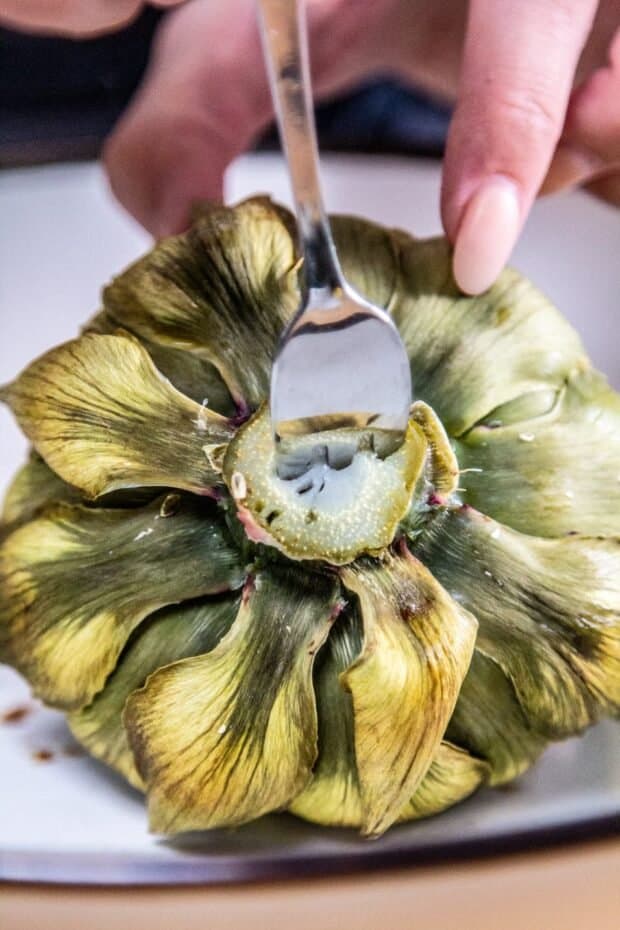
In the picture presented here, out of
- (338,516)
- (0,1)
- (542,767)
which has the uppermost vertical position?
(0,1)

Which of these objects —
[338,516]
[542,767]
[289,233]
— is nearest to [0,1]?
[289,233]

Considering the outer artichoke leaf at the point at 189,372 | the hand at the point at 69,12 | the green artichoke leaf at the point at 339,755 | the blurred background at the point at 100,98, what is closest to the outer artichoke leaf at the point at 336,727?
the green artichoke leaf at the point at 339,755

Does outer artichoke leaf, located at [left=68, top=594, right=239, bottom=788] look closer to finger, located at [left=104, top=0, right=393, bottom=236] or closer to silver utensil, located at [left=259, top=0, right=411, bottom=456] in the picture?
silver utensil, located at [left=259, top=0, right=411, bottom=456]

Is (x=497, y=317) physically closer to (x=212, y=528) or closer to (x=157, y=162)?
(x=212, y=528)

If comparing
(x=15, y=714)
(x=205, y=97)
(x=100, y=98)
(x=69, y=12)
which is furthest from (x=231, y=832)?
(x=100, y=98)

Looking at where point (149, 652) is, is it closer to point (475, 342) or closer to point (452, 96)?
point (475, 342)

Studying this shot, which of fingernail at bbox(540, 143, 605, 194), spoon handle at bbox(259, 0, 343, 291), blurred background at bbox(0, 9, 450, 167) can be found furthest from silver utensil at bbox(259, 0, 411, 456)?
blurred background at bbox(0, 9, 450, 167)
